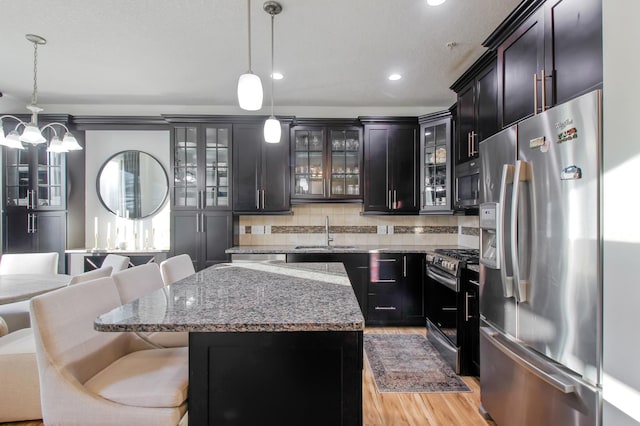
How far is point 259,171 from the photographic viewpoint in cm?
385

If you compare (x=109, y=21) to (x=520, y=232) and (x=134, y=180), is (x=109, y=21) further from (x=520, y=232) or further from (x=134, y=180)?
(x=520, y=232)

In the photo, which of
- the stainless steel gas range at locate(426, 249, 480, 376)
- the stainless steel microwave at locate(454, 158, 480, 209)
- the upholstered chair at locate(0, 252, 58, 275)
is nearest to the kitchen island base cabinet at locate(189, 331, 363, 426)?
the stainless steel gas range at locate(426, 249, 480, 376)

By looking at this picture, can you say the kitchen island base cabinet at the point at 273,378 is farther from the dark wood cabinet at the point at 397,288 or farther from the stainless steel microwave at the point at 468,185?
the dark wood cabinet at the point at 397,288

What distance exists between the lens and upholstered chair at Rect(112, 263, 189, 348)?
1637mm

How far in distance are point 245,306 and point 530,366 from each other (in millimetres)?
1376

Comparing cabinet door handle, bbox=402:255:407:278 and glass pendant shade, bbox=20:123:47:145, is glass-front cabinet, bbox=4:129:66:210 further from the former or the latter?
cabinet door handle, bbox=402:255:407:278

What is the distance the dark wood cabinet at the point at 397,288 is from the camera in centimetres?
364

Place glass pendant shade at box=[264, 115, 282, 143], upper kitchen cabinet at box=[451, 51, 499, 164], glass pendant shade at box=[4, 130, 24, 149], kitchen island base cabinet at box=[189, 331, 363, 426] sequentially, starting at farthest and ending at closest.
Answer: glass pendant shade at box=[4, 130, 24, 149] < upper kitchen cabinet at box=[451, 51, 499, 164] < glass pendant shade at box=[264, 115, 282, 143] < kitchen island base cabinet at box=[189, 331, 363, 426]

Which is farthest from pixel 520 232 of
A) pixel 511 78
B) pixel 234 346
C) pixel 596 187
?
pixel 234 346

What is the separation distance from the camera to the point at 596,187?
122 centimetres

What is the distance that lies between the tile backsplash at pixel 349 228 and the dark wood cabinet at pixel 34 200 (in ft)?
7.55

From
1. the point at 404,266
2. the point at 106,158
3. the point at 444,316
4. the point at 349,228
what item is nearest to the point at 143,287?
the point at 444,316

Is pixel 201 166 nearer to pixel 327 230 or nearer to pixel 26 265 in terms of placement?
pixel 327 230

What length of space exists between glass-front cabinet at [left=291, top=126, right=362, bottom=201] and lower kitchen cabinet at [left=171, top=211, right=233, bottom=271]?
93 centimetres
